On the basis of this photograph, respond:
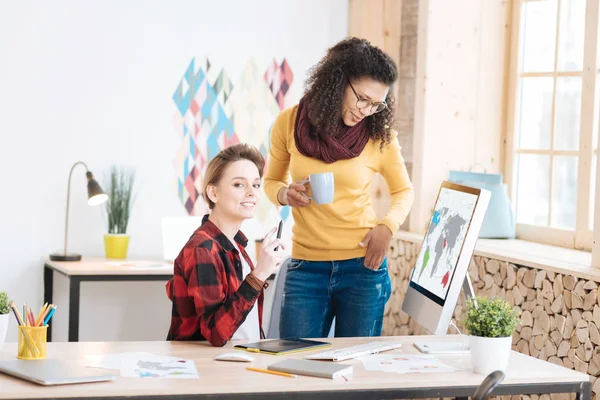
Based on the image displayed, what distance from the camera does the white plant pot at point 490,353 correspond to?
2.06 metres

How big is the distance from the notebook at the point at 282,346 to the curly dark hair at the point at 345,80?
0.78 meters

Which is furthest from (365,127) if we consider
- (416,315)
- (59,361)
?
(59,361)

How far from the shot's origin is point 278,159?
3.06 m

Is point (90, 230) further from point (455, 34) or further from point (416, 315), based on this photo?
point (416, 315)

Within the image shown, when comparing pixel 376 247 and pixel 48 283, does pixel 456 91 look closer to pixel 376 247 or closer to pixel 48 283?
pixel 376 247

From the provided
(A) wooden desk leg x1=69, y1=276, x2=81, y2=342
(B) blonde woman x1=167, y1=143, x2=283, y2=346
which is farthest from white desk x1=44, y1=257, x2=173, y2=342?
(B) blonde woman x1=167, y1=143, x2=283, y2=346

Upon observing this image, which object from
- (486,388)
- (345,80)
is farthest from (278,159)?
(486,388)

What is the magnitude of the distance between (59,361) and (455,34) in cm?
282

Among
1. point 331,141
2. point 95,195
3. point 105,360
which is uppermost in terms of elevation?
point 331,141

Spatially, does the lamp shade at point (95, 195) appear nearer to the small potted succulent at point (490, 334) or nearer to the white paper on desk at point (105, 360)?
the white paper on desk at point (105, 360)

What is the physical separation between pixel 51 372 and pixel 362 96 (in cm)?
137

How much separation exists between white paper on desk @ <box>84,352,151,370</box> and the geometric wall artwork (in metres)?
2.46

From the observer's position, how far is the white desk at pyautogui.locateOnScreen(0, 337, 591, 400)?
181cm

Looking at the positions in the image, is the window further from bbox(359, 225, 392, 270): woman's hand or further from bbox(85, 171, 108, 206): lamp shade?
bbox(85, 171, 108, 206): lamp shade
